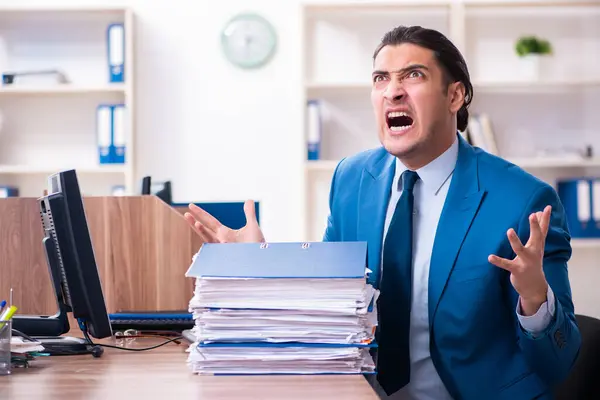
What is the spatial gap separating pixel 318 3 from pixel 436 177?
241cm

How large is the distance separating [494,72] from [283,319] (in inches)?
130

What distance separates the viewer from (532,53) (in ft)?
13.5

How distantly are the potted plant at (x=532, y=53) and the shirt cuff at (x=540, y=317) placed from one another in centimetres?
280

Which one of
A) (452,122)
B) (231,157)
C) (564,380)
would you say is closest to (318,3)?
(231,157)

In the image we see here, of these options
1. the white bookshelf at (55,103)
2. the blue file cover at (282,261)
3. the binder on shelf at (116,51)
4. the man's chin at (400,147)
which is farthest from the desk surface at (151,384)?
the white bookshelf at (55,103)

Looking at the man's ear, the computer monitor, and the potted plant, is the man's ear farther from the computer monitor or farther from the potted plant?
the potted plant

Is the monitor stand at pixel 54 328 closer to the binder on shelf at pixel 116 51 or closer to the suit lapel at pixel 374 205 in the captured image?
the suit lapel at pixel 374 205

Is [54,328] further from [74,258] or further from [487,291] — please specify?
[487,291]

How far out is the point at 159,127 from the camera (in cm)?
427

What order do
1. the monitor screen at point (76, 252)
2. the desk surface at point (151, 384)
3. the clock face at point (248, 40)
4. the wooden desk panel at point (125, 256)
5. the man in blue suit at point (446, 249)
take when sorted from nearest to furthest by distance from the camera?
1. the desk surface at point (151, 384)
2. the monitor screen at point (76, 252)
3. the man in blue suit at point (446, 249)
4. the wooden desk panel at point (125, 256)
5. the clock face at point (248, 40)

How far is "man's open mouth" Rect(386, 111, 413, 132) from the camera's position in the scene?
1.87m

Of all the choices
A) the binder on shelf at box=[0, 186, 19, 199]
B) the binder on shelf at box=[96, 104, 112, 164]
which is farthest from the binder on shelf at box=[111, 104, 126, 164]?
the binder on shelf at box=[0, 186, 19, 199]

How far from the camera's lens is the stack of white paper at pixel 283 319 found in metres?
1.30

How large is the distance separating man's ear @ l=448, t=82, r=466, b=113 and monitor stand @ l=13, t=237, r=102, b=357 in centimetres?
100
